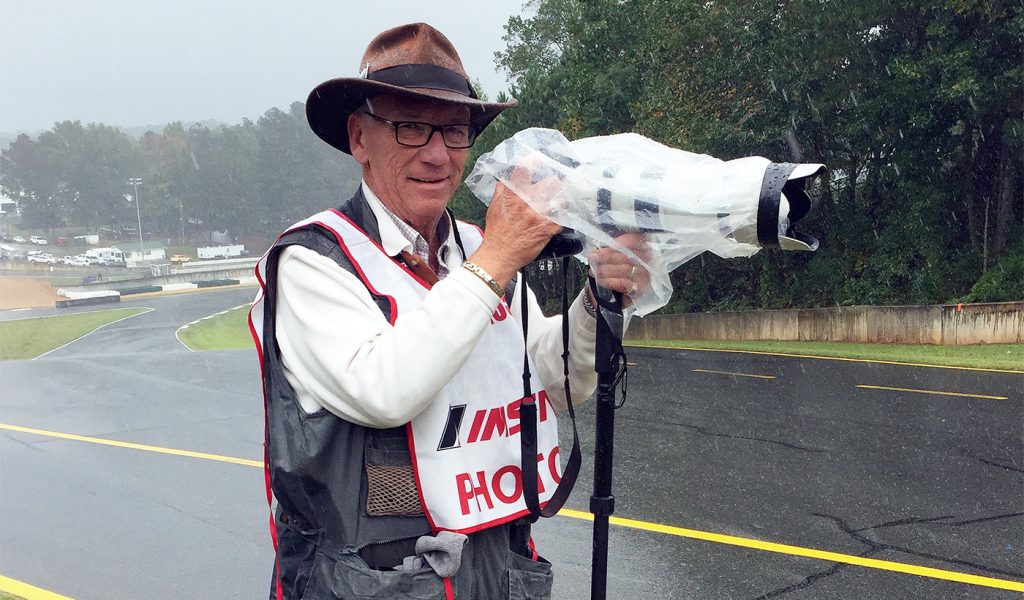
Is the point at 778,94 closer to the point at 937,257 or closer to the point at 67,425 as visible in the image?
the point at 937,257

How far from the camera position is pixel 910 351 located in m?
14.3

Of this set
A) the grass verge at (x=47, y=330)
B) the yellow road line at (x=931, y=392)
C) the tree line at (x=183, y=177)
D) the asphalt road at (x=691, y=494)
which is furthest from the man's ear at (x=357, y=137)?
the tree line at (x=183, y=177)

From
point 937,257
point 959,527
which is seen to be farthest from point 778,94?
point 959,527

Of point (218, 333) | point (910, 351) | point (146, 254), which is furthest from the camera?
point (146, 254)

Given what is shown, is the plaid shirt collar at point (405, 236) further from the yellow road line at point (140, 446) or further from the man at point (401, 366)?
the yellow road line at point (140, 446)

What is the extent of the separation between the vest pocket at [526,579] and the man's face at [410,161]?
76 cm

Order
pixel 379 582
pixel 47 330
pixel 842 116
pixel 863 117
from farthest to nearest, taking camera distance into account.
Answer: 1. pixel 47 330
2. pixel 842 116
3. pixel 863 117
4. pixel 379 582

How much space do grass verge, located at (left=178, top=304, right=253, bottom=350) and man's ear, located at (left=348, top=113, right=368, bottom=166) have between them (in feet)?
68.1

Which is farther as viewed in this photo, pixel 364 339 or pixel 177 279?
pixel 177 279

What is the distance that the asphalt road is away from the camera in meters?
4.59

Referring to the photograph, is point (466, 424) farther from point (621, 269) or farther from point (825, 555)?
point (825, 555)

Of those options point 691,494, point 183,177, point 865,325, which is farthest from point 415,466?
point 183,177

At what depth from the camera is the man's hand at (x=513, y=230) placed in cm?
165

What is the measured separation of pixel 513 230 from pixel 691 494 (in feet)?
15.2
